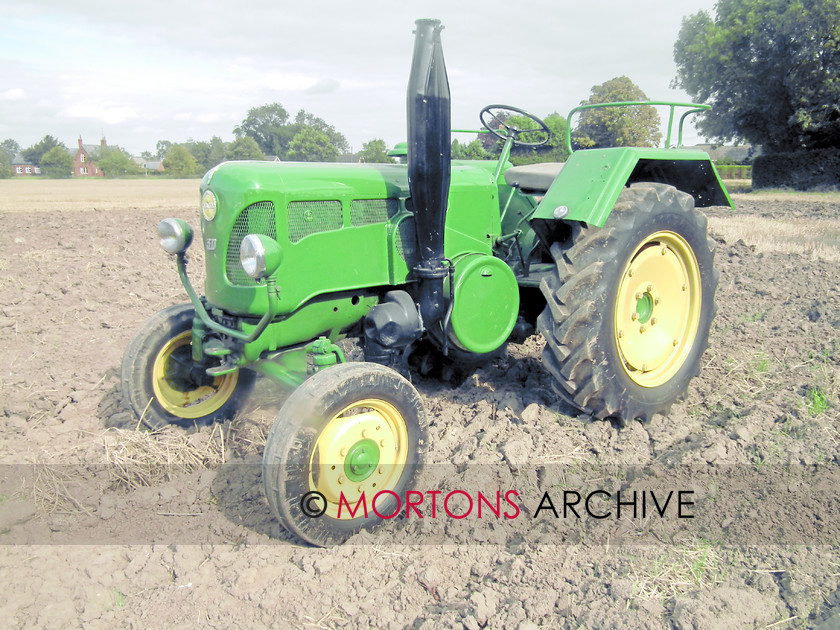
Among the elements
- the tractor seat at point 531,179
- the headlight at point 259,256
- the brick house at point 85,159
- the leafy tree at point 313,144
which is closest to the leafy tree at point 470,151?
the tractor seat at point 531,179

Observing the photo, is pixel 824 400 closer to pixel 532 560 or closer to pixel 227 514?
pixel 532 560

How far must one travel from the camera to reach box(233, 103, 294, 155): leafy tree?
5684 cm

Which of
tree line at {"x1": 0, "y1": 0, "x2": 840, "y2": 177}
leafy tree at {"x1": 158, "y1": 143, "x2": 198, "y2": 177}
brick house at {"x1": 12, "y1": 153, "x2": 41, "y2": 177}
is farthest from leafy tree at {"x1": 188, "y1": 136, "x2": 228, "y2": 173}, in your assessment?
tree line at {"x1": 0, "y1": 0, "x2": 840, "y2": 177}

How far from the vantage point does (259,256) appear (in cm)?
263

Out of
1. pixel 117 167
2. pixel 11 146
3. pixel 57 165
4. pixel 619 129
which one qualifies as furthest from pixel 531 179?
pixel 11 146

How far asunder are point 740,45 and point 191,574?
2750 centimetres

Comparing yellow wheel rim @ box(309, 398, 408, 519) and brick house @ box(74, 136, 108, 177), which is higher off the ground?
brick house @ box(74, 136, 108, 177)

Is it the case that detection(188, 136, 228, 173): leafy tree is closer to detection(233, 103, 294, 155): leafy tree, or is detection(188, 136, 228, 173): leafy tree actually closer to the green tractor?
detection(233, 103, 294, 155): leafy tree

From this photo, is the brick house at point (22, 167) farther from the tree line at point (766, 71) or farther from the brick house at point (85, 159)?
the tree line at point (766, 71)

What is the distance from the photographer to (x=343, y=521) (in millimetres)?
2744

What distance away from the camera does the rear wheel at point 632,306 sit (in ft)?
10.8

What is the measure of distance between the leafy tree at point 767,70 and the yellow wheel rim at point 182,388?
24.0m

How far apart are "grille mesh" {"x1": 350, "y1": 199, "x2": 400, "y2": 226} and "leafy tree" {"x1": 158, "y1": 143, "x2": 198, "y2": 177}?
5962cm

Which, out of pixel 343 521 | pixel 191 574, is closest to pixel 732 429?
pixel 343 521
